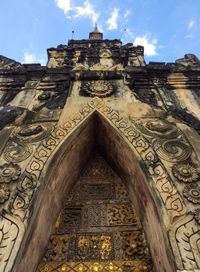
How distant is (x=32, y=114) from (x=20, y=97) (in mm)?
1057

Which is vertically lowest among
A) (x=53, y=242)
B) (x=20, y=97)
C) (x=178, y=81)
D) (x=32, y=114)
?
(x=53, y=242)

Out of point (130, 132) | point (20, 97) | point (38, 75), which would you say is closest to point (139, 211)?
point (130, 132)

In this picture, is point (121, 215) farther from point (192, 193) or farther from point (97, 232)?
point (192, 193)

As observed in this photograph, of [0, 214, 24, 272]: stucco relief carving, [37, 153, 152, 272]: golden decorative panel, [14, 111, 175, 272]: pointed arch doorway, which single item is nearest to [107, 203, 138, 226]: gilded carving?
[37, 153, 152, 272]: golden decorative panel

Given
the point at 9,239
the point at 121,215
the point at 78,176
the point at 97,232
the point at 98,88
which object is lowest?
the point at 9,239

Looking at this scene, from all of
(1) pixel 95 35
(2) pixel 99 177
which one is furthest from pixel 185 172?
(1) pixel 95 35

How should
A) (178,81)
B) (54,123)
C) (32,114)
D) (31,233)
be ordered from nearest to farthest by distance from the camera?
(31,233), (54,123), (32,114), (178,81)

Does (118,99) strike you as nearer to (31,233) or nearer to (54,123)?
(54,123)

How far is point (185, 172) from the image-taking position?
3.93m

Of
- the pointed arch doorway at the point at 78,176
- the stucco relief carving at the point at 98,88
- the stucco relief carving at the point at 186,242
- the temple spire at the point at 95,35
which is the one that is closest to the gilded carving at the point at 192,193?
the stucco relief carving at the point at 186,242

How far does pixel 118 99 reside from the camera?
5.43 m

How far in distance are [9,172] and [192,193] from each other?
8.55 ft

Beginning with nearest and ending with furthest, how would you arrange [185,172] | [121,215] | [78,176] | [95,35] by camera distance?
[185,172] < [121,215] < [78,176] < [95,35]

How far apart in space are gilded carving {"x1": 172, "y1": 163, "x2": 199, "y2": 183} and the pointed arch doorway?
473 mm
